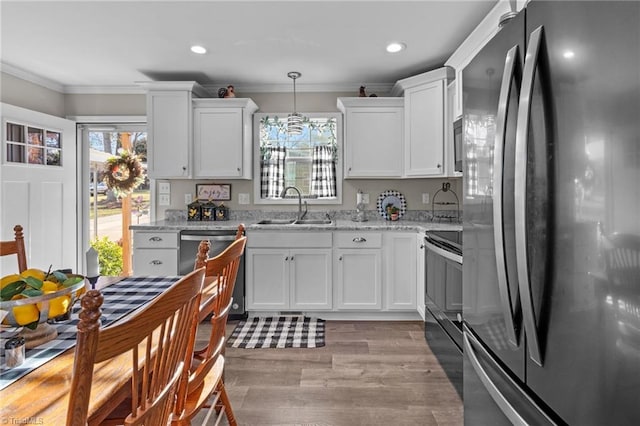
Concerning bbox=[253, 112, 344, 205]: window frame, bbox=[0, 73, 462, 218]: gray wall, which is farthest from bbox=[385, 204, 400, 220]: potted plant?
bbox=[253, 112, 344, 205]: window frame

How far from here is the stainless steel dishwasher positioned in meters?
3.32

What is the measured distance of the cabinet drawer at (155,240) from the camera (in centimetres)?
336

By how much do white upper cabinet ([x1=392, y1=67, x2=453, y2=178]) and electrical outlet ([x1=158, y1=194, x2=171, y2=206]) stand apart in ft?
8.53

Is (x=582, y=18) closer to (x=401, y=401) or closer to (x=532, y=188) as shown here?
(x=532, y=188)

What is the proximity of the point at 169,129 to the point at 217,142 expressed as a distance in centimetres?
48

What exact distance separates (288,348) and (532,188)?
2384 millimetres

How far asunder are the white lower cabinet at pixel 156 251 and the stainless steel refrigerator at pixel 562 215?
9.60ft

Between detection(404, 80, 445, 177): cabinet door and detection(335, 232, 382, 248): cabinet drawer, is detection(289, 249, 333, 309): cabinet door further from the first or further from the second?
detection(404, 80, 445, 177): cabinet door

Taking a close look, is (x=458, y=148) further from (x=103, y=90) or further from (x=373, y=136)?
(x=103, y=90)

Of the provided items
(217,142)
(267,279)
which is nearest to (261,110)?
(217,142)

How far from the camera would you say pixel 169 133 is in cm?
365

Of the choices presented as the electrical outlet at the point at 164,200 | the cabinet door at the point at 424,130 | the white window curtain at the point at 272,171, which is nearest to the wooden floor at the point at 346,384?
the cabinet door at the point at 424,130

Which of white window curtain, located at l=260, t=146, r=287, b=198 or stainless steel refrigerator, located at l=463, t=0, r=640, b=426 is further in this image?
white window curtain, located at l=260, t=146, r=287, b=198

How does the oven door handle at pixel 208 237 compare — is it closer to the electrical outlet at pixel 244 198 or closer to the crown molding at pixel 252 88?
the electrical outlet at pixel 244 198
